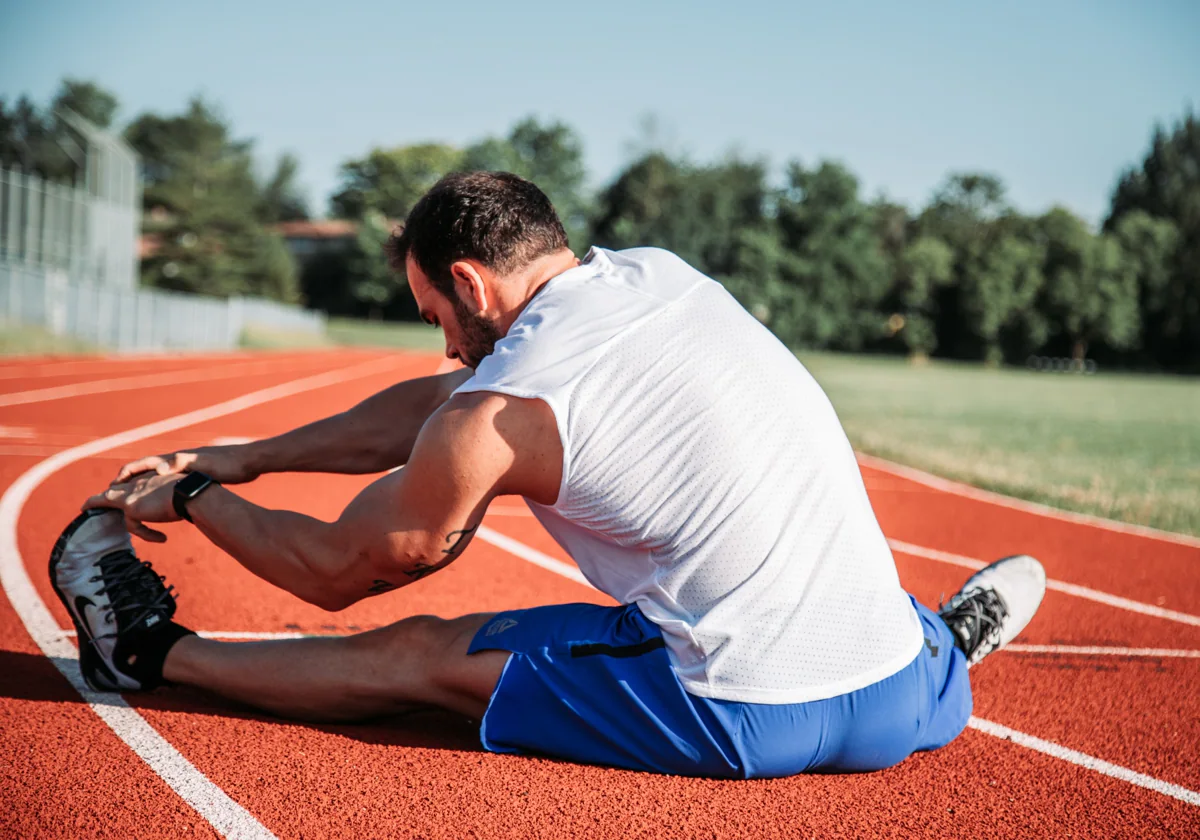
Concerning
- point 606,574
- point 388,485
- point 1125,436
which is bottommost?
point 1125,436

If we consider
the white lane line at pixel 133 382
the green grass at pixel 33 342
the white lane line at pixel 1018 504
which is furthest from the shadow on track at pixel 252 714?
the green grass at pixel 33 342

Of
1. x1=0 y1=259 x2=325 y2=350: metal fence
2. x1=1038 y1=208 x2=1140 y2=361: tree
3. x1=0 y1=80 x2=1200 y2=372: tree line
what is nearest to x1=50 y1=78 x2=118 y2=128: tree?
x1=0 y1=80 x2=1200 y2=372: tree line

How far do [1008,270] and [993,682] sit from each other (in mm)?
73190

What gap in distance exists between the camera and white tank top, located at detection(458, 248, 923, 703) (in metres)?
2.33

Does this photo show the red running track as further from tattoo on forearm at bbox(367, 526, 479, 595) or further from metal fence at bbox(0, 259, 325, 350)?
metal fence at bbox(0, 259, 325, 350)

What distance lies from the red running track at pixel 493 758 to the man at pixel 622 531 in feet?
0.43

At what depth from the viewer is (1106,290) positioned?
227ft

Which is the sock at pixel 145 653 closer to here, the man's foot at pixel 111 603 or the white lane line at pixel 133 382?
the man's foot at pixel 111 603

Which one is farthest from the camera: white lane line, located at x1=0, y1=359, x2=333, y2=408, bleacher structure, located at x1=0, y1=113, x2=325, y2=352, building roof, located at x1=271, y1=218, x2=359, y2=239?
building roof, located at x1=271, y1=218, x2=359, y2=239

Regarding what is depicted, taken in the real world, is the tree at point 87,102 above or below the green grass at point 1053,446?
above

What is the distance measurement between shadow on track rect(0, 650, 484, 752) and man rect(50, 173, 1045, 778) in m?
0.12

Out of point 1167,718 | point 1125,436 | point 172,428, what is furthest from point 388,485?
point 1125,436

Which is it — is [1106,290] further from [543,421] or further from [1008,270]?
[543,421]

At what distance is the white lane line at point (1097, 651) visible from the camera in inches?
171
